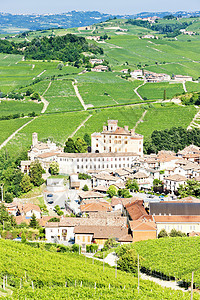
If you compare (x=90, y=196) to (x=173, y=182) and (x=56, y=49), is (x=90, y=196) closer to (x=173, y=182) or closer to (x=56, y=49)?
(x=173, y=182)

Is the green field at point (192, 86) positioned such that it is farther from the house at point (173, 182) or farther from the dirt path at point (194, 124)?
the house at point (173, 182)

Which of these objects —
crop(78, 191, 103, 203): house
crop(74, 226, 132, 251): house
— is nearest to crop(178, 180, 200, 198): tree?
crop(78, 191, 103, 203): house

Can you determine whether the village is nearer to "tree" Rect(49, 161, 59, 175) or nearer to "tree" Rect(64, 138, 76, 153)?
"tree" Rect(49, 161, 59, 175)

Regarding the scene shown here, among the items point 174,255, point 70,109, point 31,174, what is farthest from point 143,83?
point 174,255

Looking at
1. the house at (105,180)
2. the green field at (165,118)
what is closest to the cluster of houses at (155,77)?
the green field at (165,118)

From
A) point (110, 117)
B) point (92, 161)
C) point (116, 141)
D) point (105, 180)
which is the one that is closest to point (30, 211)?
point (105, 180)

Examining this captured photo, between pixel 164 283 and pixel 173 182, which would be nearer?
pixel 164 283

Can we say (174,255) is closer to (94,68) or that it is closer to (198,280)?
(198,280)
